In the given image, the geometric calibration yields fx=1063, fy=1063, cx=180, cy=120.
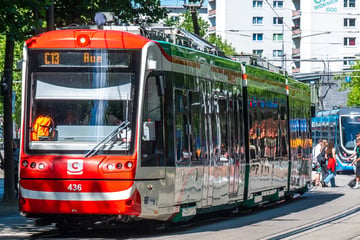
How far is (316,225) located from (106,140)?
195 inches

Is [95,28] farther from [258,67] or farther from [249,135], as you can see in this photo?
[258,67]

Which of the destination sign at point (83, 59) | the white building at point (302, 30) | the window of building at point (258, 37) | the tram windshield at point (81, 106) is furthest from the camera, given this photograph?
the window of building at point (258, 37)

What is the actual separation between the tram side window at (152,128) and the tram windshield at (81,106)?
24 centimetres

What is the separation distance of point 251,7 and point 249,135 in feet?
339

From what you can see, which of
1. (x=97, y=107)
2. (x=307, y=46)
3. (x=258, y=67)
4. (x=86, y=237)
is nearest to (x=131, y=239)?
(x=86, y=237)

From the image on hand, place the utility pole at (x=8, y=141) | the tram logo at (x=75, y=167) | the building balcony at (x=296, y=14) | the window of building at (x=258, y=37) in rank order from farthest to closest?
the window of building at (x=258, y=37), the building balcony at (x=296, y=14), the utility pole at (x=8, y=141), the tram logo at (x=75, y=167)

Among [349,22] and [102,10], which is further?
[349,22]

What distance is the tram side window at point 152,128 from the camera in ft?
48.4

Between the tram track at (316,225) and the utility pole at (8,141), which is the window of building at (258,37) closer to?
the utility pole at (8,141)

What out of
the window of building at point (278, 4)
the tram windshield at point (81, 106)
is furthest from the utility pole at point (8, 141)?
the window of building at point (278, 4)

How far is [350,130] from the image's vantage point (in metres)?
50.1

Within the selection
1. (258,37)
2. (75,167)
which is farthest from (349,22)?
(75,167)

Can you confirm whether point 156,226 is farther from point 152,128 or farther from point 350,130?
point 350,130

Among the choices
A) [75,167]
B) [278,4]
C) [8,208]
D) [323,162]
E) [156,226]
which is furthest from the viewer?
[278,4]
